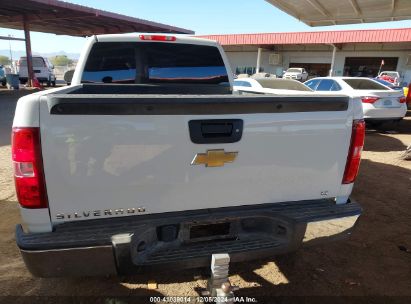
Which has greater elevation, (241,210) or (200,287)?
(241,210)

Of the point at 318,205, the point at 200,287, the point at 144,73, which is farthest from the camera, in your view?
the point at 144,73

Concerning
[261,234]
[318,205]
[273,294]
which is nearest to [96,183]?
[261,234]

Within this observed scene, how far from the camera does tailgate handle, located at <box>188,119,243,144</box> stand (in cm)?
208

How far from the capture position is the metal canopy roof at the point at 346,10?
10.9m

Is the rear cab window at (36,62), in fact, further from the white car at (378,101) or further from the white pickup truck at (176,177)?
the white pickup truck at (176,177)

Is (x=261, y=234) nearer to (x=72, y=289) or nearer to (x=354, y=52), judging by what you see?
(x=72, y=289)

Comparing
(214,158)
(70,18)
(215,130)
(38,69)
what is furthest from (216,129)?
(38,69)

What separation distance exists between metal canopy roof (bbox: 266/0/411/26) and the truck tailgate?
10265mm

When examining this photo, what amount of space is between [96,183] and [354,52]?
37.8m

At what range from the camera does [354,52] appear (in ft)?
113

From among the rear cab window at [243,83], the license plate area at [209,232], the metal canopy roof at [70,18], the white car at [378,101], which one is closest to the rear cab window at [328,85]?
the white car at [378,101]

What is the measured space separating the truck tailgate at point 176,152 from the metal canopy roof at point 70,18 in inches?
884

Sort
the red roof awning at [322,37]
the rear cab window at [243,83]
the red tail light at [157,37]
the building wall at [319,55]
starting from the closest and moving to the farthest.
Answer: the red tail light at [157,37] < the rear cab window at [243,83] < the red roof awning at [322,37] < the building wall at [319,55]

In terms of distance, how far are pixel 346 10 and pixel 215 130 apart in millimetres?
11889
